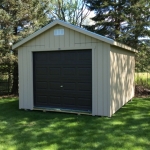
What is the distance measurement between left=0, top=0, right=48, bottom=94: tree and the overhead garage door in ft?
12.8

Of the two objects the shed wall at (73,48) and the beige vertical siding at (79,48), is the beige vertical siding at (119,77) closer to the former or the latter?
the beige vertical siding at (79,48)

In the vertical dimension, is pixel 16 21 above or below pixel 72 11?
below

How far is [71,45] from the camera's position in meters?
7.00

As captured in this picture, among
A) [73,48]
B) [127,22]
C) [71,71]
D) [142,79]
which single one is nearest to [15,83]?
[71,71]

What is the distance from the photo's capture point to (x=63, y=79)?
24.0 feet

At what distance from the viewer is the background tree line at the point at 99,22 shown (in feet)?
35.9

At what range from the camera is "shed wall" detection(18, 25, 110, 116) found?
654cm

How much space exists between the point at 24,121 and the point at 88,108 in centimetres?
222

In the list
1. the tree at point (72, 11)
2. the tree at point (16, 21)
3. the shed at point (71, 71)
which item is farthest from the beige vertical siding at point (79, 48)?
the tree at point (72, 11)

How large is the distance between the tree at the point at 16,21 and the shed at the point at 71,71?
3498 millimetres

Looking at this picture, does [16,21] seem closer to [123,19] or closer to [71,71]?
[71,71]

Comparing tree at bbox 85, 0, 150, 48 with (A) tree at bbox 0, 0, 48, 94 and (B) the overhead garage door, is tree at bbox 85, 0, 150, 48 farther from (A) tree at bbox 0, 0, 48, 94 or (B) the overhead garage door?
(B) the overhead garage door

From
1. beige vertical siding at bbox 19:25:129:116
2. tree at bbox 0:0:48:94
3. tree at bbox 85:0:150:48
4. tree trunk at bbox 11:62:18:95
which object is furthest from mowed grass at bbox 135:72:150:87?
tree trunk at bbox 11:62:18:95

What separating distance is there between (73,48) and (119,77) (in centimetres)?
218
